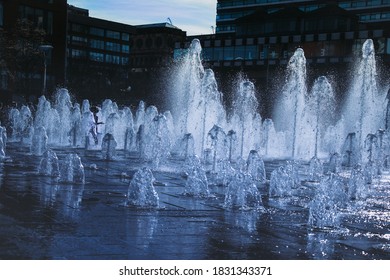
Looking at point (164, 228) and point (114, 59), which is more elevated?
point (114, 59)

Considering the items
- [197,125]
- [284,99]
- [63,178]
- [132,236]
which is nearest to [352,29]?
[284,99]

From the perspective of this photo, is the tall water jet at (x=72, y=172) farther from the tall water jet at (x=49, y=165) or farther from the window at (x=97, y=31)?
the window at (x=97, y=31)

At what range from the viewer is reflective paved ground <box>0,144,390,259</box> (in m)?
4.20

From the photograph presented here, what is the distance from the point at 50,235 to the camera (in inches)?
173

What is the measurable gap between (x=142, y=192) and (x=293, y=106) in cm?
2118

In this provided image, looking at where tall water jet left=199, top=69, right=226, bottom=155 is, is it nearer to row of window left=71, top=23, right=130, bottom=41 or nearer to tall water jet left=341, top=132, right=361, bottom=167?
tall water jet left=341, top=132, right=361, bottom=167

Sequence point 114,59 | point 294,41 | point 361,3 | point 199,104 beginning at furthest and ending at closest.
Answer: point 294,41
point 114,59
point 361,3
point 199,104

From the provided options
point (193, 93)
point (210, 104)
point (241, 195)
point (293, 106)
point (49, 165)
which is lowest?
point (241, 195)

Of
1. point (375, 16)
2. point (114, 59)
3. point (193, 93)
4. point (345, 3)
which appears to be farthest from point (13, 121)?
point (375, 16)

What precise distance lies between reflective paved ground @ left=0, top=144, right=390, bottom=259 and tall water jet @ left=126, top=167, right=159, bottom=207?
102 millimetres

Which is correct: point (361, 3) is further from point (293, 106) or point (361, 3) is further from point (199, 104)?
point (199, 104)

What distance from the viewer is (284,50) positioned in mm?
40281

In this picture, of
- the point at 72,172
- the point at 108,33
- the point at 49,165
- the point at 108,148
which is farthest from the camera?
the point at 108,33
